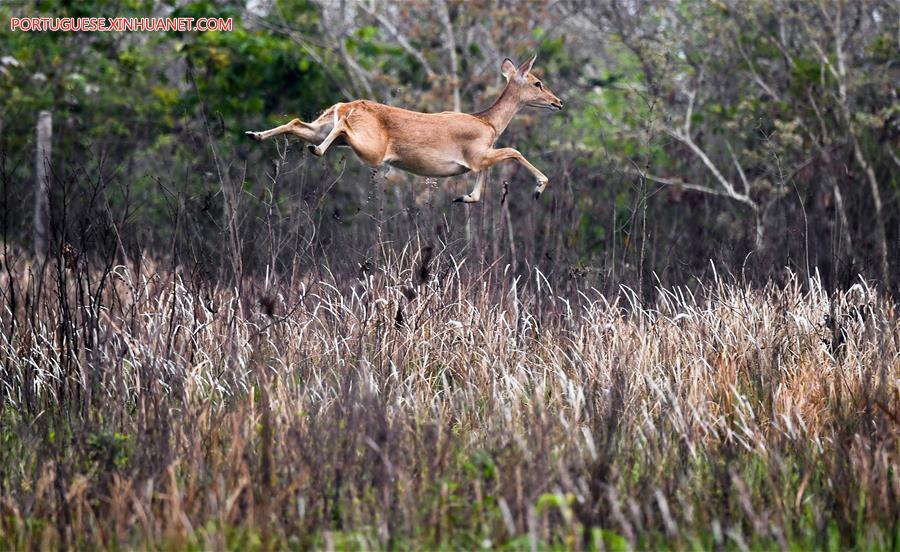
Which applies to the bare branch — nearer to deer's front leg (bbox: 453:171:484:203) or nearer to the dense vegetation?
the dense vegetation

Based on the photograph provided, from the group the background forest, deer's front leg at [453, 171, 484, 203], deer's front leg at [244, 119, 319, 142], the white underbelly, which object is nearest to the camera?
deer's front leg at [244, 119, 319, 142]

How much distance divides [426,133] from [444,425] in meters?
3.08

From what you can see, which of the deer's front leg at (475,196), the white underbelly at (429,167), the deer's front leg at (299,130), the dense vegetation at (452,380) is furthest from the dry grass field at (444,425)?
the deer's front leg at (299,130)

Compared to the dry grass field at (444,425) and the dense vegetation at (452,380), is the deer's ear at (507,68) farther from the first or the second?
the dry grass field at (444,425)

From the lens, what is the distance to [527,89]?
9039mm

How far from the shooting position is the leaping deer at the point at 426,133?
7750 mm

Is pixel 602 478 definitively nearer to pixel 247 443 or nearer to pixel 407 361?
pixel 247 443

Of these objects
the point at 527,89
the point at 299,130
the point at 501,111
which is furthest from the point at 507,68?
the point at 299,130

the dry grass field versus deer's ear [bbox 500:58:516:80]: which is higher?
deer's ear [bbox 500:58:516:80]

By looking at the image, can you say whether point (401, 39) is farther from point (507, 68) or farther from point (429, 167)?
point (429, 167)

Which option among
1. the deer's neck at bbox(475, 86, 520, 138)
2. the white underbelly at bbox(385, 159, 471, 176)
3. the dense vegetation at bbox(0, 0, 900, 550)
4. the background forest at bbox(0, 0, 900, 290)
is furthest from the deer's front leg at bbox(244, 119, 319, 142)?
the background forest at bbox(0, 0, 900, 290)

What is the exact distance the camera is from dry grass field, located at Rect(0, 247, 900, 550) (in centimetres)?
452

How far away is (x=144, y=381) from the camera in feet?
19.2

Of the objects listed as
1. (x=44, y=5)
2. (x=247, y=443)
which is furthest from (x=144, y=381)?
(x=44, y=5)
